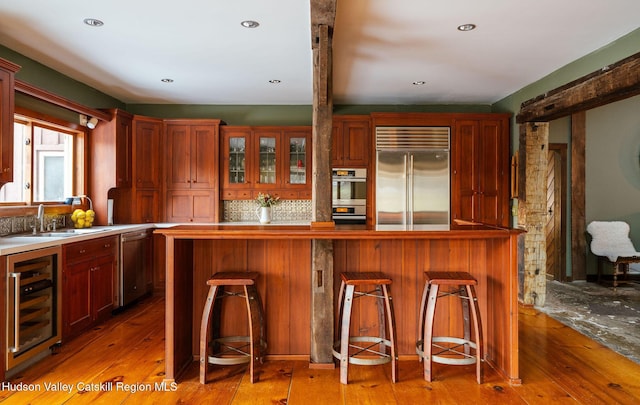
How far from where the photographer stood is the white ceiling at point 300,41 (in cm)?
285

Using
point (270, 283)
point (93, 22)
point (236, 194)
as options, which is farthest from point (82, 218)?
point (270, 283)

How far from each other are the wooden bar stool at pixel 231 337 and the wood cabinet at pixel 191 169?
2.77 m

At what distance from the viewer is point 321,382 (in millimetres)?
2596

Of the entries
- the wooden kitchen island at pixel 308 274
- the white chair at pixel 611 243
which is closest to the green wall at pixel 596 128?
the white chair at pixel 611 243

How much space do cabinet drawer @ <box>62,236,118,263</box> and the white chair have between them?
6.23m

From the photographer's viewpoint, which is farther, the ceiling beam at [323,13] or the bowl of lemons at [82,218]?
the bowl of lemons at [82,218]

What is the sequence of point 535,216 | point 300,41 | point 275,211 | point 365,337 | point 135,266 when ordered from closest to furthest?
point 365,337, point 300,41, point 135,266, point 535,216, point 275,211

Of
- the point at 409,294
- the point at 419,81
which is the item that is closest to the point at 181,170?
the point at 419,81

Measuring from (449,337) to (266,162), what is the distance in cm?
349

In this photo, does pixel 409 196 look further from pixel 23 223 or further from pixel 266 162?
pixel 23 223

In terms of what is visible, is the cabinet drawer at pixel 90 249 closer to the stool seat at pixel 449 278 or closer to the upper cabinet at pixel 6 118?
the upper cabinet at pixel 6 118

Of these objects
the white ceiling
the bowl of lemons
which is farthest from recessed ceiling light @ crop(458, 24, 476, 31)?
the bowl of lemons

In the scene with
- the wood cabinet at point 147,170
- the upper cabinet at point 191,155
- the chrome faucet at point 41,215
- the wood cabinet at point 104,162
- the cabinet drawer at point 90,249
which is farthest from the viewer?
the upper cabinet at point 191,155

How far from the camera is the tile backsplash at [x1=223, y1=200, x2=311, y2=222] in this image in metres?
5.79
